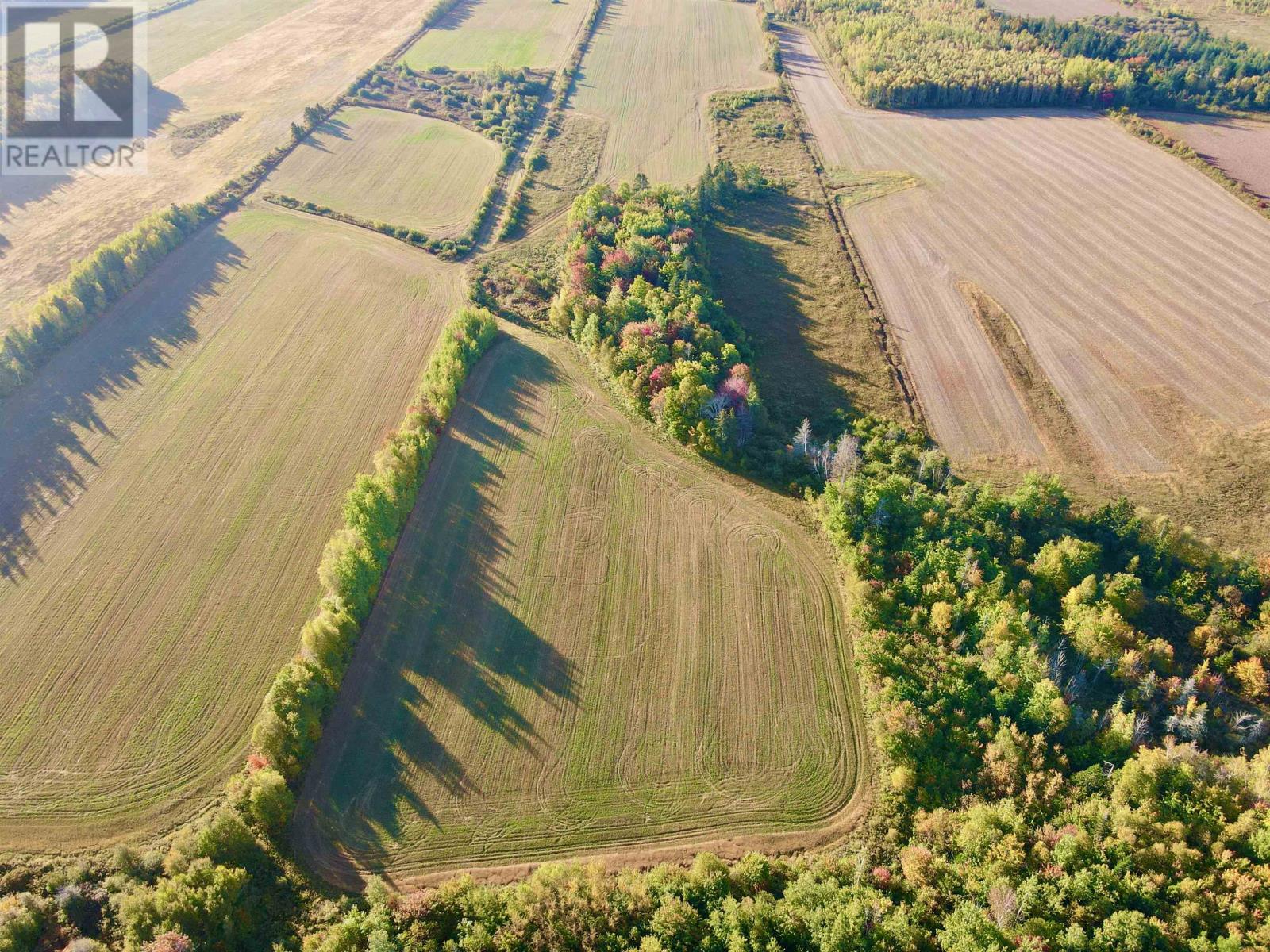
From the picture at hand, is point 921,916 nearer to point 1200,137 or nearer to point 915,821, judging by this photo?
point 915,821

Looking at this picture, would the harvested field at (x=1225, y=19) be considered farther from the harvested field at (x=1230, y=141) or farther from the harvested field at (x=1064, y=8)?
the harvested field at (x=1230, y=141)

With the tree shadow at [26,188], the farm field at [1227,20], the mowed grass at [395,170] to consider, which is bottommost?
the tree shadow at [26,188]

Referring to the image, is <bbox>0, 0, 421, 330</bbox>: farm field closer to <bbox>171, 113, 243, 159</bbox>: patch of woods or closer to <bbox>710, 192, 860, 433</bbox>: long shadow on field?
<bbox>171, 113, 243, 159</bbox>: patch of woods

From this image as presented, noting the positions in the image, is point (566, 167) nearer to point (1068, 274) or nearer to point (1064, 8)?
point (1068, 274)

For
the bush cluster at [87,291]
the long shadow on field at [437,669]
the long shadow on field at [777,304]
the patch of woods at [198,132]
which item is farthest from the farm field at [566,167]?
the patch of woods at [198,132]

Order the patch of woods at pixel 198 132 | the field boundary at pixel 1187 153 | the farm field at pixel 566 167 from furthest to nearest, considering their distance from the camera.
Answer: the patch of woods at pixel 198 132, the farm field at pixel 566 167, the field boundary at pixel 1187 153

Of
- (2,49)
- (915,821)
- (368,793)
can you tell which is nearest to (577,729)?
(368,793)

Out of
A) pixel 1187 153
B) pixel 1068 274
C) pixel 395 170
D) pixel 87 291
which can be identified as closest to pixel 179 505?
pixel 87 291
